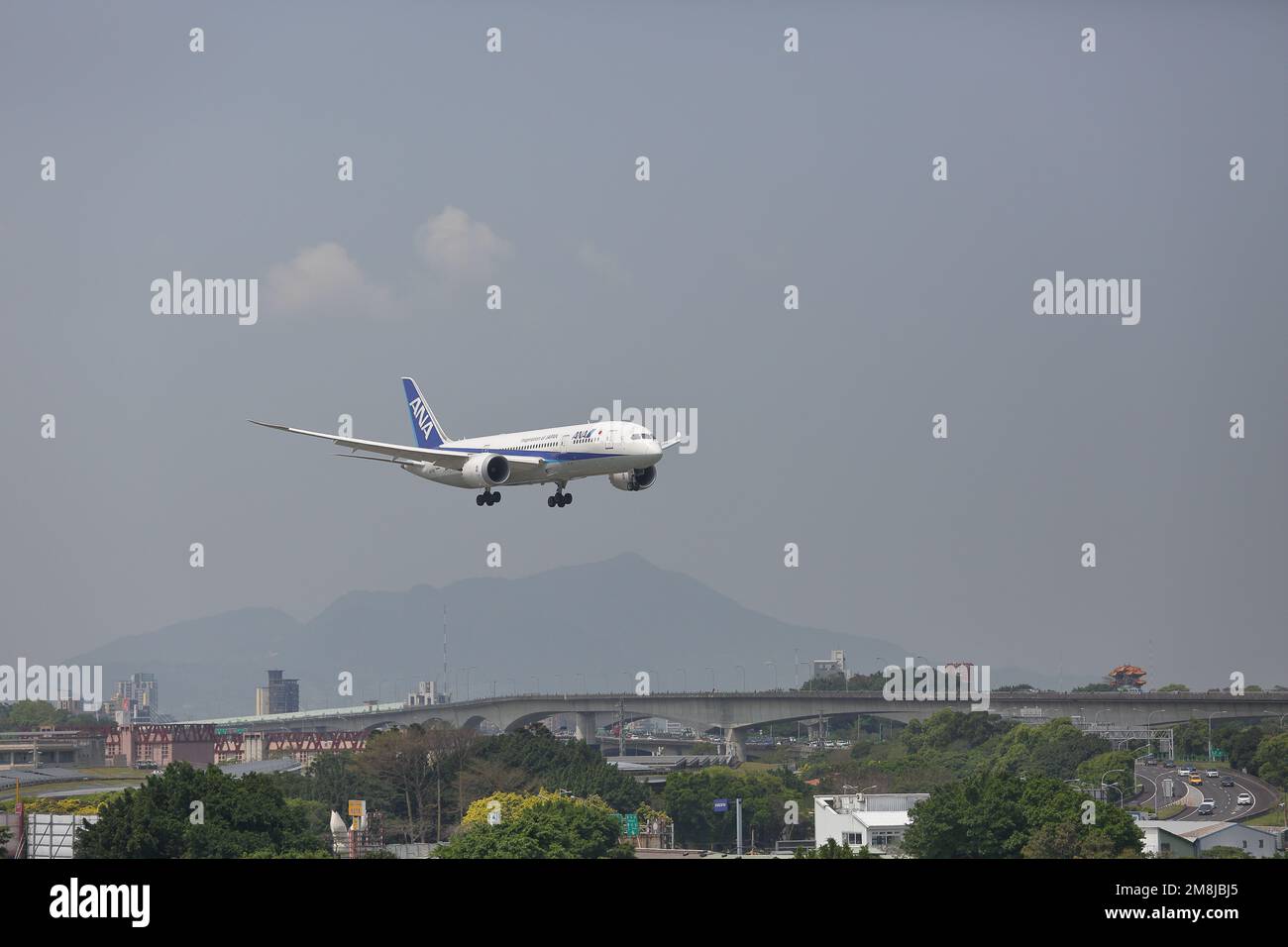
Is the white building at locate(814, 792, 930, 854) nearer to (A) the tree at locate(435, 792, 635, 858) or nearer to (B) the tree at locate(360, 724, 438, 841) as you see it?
(A) the tree at locate(435, 792, 635, 858)

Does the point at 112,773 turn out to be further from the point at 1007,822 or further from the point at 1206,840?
the point at 1206,840

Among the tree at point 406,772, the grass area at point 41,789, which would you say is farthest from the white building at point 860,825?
the grass area at point 41,789

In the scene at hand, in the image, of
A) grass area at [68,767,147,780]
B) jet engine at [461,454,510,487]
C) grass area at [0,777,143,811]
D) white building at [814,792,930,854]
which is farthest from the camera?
grass area at [68,767,147,780]

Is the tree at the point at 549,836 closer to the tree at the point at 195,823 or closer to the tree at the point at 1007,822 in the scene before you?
the tree at the point at 195,823

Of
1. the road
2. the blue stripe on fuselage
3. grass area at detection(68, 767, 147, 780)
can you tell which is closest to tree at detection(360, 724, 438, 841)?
grass area at detection(68, 767, 147, 780)

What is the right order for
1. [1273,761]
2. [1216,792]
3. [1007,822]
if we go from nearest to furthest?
[1007,822] → [1216,792] → [1273,761]

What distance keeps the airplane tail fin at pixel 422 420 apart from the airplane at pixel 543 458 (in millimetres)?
17488

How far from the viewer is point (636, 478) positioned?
69.8 metres

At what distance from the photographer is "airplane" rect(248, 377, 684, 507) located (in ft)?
224

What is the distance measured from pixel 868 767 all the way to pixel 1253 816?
171 feet

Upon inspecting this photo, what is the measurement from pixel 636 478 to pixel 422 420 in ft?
103

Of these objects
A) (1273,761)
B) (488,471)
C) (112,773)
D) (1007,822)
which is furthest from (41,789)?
(1273,761)
